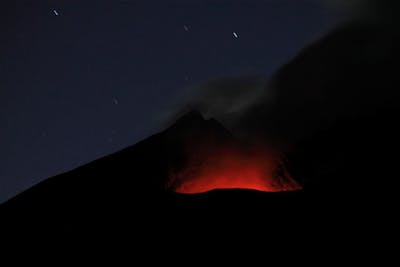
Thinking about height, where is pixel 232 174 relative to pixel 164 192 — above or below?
below

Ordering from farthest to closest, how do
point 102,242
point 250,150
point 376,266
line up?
point 250,150
point 102,242
point 376,266

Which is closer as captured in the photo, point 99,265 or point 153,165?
point 99,265

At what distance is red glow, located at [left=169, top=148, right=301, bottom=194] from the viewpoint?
43156 millimetres

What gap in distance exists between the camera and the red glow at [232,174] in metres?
43.2

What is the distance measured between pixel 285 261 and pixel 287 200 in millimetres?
6150

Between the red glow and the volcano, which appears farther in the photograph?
the red glow

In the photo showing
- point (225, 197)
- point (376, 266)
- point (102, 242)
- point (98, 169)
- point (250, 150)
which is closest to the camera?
point (376, 266)

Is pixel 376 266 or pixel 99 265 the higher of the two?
pixel 99 265

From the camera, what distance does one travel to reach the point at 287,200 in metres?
25.3

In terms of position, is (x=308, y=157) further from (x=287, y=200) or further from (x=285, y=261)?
(x=285, y=261)

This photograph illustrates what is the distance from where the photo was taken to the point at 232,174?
46.3 meters

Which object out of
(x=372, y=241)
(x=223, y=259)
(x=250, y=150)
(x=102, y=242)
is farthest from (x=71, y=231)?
(x=250, y=150)

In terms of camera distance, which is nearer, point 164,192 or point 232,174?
point 164,192

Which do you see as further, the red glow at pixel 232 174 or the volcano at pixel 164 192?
the red glow at pixel 232 174
